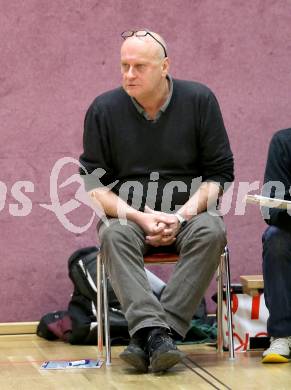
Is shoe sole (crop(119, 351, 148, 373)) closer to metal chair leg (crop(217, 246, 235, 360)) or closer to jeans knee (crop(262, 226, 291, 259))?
metal chair leg (crop(217, 246, 235, 360))

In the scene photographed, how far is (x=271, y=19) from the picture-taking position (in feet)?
14.5

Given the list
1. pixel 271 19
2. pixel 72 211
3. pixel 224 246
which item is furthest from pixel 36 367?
pixel 271 19

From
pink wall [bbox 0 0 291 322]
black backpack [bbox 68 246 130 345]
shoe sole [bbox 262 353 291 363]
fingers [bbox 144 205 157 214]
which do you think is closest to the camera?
shoe sole [bbox 262 353 291 363]

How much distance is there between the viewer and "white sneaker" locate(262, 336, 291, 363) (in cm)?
329

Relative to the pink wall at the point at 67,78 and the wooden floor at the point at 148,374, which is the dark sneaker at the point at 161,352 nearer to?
the wooden floor at the point at 148,374

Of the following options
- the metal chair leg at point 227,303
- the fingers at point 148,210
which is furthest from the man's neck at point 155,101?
the metal chair leg at point 227,303

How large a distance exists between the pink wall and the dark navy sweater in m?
0.74

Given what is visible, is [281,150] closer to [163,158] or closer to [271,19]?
[163,158]

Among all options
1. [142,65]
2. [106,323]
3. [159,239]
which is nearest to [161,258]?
[159,239]

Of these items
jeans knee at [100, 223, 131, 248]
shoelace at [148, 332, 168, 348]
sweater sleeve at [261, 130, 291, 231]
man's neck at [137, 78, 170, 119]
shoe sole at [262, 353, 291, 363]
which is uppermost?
man's neck at [137, 78, 170, 119]

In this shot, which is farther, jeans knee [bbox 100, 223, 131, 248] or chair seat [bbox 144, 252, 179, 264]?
chair seat [bbox 144, 252, 179, 264]

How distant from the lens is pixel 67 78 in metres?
4.22

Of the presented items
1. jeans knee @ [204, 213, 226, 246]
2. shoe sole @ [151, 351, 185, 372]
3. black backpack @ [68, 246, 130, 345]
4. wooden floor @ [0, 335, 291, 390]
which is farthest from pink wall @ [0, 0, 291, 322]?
shoe sole @ [151, 351, 185, 372]

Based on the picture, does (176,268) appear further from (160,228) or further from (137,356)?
(137,356)
